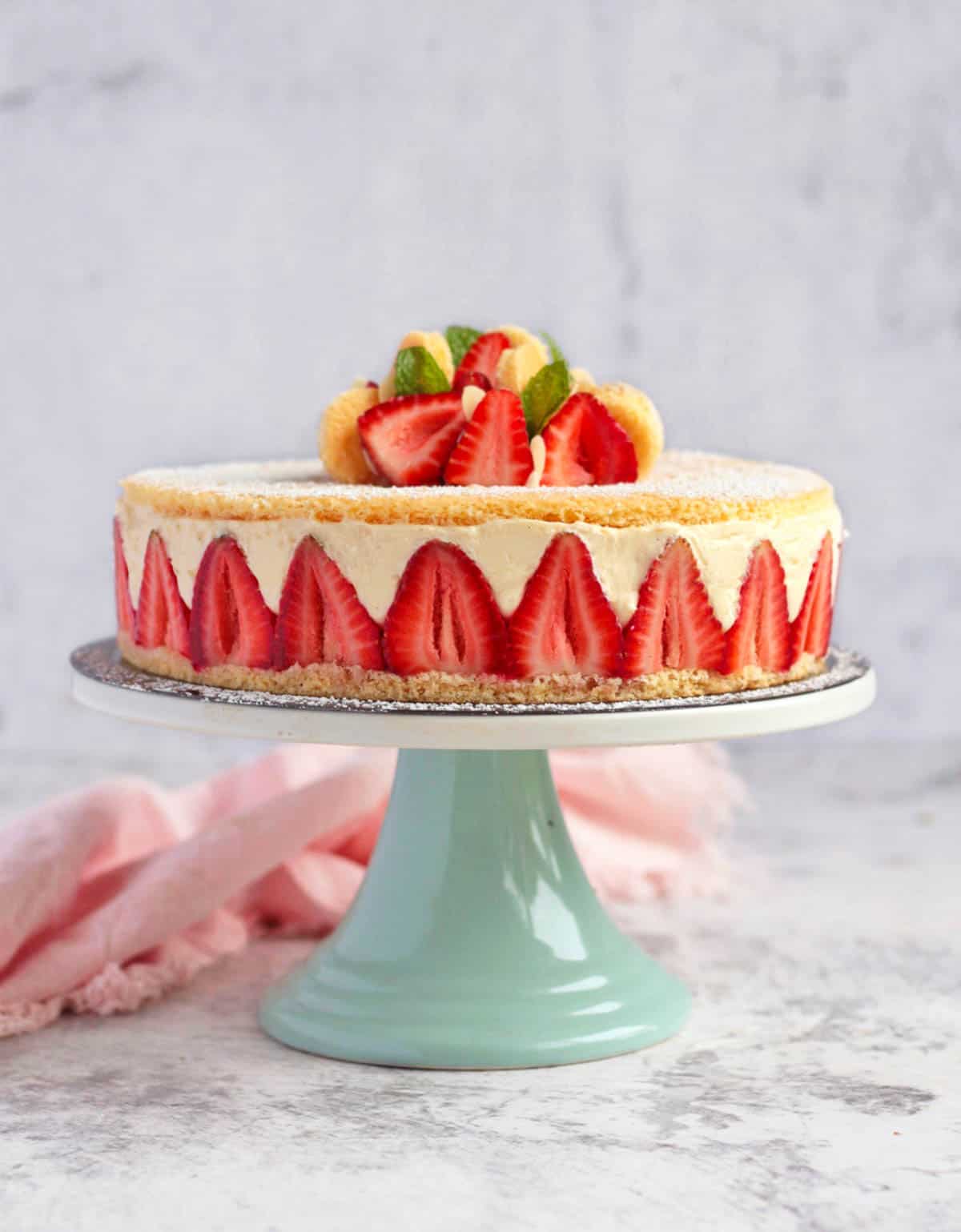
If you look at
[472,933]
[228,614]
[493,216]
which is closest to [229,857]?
[472,933]

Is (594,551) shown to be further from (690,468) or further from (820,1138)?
(820,1138)

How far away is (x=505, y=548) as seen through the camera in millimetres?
2104

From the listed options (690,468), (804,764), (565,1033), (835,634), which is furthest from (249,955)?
(835,634)

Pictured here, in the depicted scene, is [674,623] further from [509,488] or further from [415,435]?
[415,435]

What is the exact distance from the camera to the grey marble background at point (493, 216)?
396cm

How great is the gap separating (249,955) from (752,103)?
208 cm

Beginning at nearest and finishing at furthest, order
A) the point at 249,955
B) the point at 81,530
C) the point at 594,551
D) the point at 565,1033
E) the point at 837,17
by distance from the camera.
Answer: the point at 594,551 → the point at 565,1033 → the point at 249,955 → the point at 837,17 → the point at 81,530

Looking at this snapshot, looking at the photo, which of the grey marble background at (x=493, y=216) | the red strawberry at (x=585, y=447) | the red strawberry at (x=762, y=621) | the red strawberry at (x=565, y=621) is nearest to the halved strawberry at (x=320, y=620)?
the red strawberry at (x=565, y=621)

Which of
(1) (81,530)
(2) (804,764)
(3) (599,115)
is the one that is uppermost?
(3) (599,115)

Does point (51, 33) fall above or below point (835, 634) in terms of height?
above

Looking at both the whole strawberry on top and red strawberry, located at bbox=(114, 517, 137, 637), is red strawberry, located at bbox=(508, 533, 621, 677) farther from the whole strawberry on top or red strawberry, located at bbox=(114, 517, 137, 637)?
red strawberry, located at bbox=(114, 517, 137, 637)

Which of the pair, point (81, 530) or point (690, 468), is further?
point (81, 530)

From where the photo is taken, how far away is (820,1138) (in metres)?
2.12

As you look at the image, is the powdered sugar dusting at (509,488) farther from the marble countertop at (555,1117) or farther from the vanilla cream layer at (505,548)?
the marble countertop at (555,1117)
